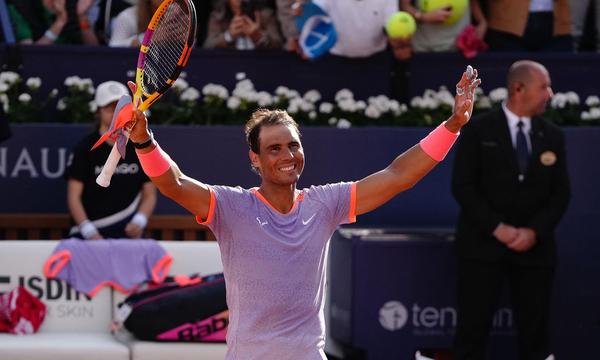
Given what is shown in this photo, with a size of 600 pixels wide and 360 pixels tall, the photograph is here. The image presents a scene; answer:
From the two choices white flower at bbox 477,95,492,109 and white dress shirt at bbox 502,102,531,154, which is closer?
white dress shirt at bbox 502,102,531,154

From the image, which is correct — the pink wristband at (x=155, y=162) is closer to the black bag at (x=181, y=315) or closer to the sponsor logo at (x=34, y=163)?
the black bag at (x=181, y=315)

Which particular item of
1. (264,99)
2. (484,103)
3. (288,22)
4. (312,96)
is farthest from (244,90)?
(484,103)

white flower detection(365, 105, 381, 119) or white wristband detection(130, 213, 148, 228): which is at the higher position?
white flower detection(365, 105, 381, 119)

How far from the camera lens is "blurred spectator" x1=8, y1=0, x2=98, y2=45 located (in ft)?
29.9

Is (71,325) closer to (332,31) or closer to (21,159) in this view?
(21,159)

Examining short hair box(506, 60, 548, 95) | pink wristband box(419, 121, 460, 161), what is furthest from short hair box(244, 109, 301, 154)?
short hair box(506, 60, 548, 95)

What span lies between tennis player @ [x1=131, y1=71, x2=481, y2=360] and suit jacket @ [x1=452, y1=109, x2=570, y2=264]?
306cm

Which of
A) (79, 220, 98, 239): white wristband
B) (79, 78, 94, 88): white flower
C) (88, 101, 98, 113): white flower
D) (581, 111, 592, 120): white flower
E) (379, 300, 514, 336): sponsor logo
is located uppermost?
(79, 78, 94, 88): white flower

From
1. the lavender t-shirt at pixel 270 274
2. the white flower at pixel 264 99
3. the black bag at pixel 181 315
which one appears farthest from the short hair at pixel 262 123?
the white flower at pixel 264 99

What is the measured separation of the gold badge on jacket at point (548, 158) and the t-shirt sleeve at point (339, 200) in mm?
3374

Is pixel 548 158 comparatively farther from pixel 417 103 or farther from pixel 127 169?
pixel 127 169

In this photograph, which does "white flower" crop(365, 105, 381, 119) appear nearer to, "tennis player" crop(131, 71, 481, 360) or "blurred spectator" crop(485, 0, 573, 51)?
"blurred spectator" crop(485, 0, 573, 51)

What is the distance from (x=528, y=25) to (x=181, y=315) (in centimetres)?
365

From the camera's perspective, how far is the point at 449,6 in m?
9.07
